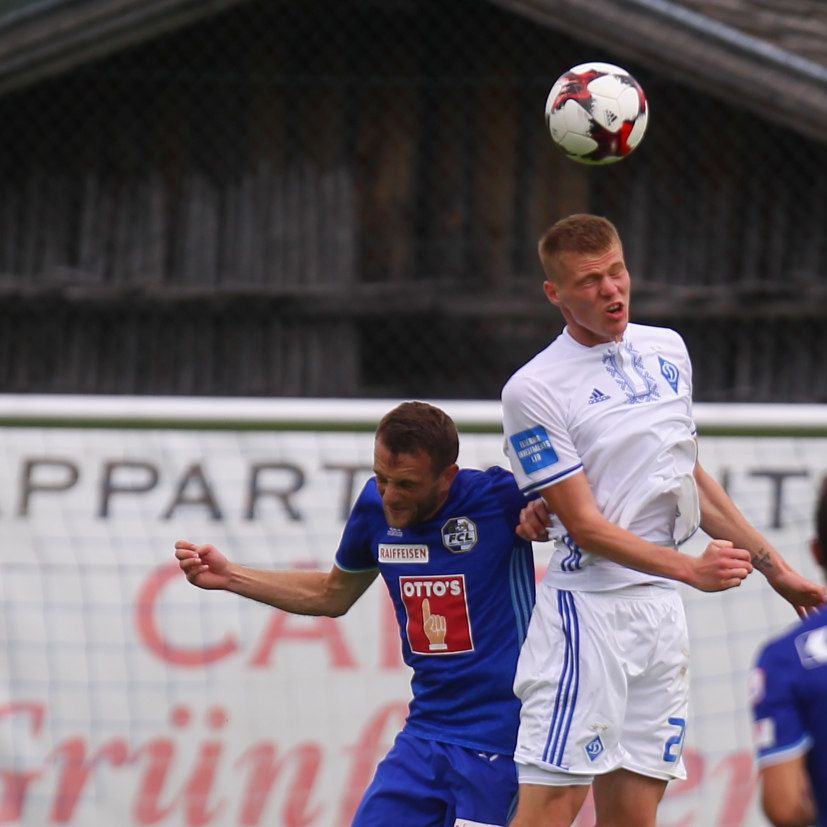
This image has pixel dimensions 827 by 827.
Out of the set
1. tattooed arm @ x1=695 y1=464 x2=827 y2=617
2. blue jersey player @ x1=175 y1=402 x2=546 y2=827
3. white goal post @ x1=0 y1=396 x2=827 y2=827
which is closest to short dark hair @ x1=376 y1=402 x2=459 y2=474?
blue jersey player @ x1=175 y1=402 x2=546 y2=827

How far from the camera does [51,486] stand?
20.3 ft

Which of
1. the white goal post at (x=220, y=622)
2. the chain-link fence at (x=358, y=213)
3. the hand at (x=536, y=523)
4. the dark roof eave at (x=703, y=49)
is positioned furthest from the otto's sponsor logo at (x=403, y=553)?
the chain-link fence at (x=358, y=213)

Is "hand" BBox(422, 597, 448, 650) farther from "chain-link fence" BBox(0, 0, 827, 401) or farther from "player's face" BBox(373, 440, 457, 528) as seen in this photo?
"chain-link fence" BBox(0, 0, 827, 401)

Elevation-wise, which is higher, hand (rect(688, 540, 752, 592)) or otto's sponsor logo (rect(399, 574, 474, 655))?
hand (rect(688, 540, 752, 592))

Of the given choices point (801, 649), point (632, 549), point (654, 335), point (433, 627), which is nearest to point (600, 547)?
point (632, 549)

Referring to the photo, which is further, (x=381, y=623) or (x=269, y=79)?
(x=269, y=79)

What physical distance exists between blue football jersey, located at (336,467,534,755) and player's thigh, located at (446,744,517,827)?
1.3 inches

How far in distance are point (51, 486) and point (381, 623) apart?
1335 millimetres

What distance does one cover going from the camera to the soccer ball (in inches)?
A: 215

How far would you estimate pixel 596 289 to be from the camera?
447cm

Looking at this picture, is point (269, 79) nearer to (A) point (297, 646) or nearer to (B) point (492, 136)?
(B) point (492, 136)

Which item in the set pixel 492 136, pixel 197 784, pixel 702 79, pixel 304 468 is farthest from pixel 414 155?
pixel 197 784

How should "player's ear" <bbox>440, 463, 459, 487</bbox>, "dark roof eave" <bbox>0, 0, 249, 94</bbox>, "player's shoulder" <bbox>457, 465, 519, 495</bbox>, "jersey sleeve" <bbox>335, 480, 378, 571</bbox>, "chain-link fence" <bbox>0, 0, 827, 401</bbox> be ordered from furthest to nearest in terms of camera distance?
"chain-link fence" <bbox>0, 0, 827, 401</bbox>
"dark roof eave" <bbox>0, 0, 249, 94</bbox>
"jersey sleeve" <bbox>335, 480, 378, 571</bbox>
"player's shoulder" <bbox>457, 465, 519, 495</bbox>
"player's ear" <bbox>440, 463, 459, 487</bbox>

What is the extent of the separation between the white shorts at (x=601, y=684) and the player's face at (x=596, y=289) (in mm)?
734
